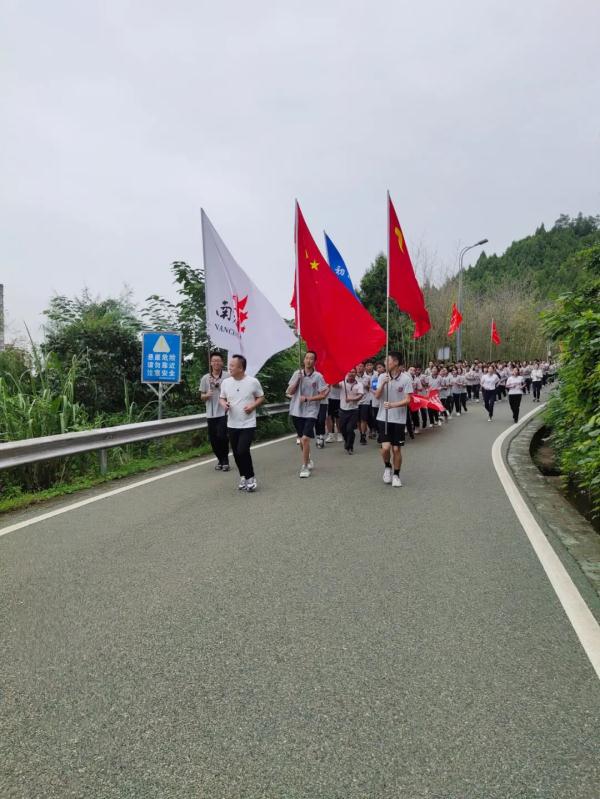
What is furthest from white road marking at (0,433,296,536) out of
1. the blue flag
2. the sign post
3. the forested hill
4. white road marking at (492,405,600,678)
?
the forested hill

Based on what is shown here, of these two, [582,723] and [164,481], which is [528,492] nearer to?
[164,481]

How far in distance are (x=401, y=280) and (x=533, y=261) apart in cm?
7742

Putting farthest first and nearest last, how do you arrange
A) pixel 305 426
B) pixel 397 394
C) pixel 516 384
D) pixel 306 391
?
pixel 516 384 → pixel 306 391 → pixel 305 426 → pixel 397 394

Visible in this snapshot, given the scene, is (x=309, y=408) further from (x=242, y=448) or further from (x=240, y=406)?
(x=242, y=448)

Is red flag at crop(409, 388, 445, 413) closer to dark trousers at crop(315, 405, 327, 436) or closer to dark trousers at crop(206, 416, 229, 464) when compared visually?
dark trousers at crop(315, 405, 327, 436)

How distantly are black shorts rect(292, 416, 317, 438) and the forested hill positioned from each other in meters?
51.9

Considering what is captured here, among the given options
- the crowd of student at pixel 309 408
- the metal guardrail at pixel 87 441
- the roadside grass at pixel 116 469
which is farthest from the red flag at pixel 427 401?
the metal guardrail at pixel 87 441

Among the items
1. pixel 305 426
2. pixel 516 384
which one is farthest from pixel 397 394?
pixel 516 384

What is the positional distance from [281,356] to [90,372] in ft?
15.8

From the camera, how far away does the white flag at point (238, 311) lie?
10.5 metres

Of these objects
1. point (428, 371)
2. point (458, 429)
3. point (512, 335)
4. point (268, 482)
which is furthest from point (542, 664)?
point (512, 335)

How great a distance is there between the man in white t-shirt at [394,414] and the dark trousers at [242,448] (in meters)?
1.86

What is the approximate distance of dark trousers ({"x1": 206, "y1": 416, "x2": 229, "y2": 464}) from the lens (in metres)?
9.90

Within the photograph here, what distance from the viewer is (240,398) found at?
8195 mm
